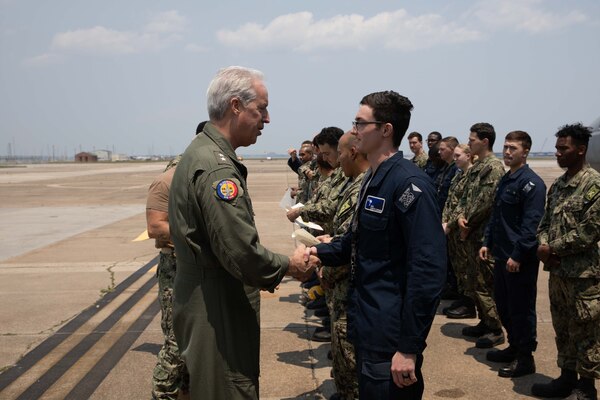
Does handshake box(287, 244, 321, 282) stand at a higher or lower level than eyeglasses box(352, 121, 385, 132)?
lower

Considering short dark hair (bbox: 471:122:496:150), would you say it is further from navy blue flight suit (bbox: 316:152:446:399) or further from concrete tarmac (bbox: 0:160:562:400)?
navy blue flight suit (bbox: 316:152:446:399)

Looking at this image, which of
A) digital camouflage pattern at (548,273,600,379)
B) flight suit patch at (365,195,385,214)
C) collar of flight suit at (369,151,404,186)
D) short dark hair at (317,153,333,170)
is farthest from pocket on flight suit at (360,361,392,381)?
short dark hair at (317,153,333,170)

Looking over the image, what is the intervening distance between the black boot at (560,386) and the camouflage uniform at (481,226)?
1.28 m

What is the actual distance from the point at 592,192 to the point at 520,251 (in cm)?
79

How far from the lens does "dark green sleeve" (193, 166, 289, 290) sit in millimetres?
2426

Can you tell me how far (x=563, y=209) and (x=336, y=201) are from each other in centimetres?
182

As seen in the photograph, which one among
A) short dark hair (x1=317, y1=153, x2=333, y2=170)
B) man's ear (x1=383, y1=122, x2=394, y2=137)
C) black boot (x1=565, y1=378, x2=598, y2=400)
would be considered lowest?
black boot (x1=565, y1=378, x2=598, y2=400)

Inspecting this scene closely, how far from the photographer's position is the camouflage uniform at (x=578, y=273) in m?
3.99

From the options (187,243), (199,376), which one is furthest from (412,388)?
(187,243)

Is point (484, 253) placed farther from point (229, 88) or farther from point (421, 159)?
point (421, 159)

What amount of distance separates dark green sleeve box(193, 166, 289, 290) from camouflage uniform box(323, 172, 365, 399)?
1.13 meters

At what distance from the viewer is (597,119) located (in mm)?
10992

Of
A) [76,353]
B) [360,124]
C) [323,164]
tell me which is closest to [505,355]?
[323,164]

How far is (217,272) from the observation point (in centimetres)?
260
